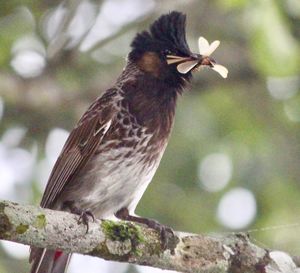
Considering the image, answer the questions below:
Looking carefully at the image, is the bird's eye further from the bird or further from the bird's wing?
the bird's wing

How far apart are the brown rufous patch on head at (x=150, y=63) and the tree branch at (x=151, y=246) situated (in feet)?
4.14

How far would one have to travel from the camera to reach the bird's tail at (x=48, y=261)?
5.27 meters

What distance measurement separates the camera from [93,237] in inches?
179

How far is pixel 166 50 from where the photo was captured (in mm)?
5789

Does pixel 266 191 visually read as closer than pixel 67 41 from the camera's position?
No

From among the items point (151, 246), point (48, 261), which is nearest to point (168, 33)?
point (48, 261)

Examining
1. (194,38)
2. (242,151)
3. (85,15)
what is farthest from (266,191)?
(85,15)

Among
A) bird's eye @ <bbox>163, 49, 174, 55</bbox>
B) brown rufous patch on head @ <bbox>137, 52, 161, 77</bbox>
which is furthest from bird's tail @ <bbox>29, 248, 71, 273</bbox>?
bird's eye @ <bbox>163, 49, 174, 55</bbox>

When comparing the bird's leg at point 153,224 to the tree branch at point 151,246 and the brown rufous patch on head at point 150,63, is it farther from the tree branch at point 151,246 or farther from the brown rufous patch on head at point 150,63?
the brown rufous patch on head at point 150,63

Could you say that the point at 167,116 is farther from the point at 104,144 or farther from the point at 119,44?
the point at 119,44

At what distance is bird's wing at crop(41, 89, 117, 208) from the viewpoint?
5527mm

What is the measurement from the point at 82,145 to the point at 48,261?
620 millimetres

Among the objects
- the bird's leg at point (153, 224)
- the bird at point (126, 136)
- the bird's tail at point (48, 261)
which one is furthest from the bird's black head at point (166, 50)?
the bird's tail at point (48, 261)

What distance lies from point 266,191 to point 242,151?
0.42 metres
